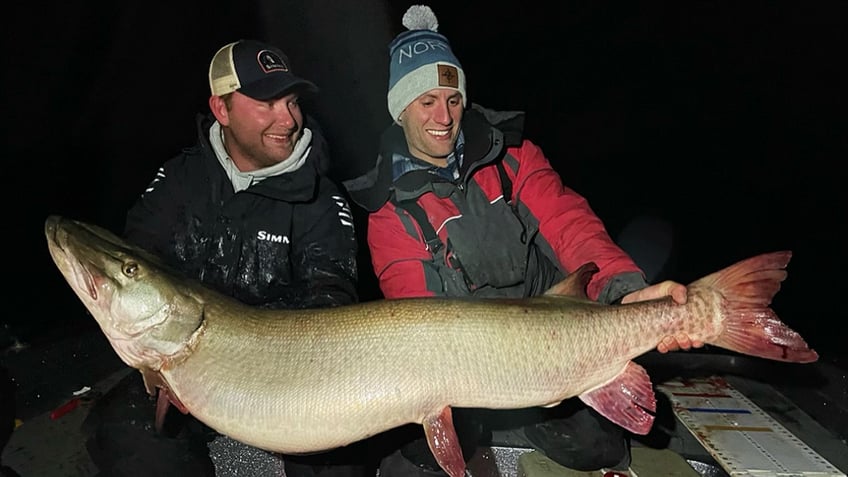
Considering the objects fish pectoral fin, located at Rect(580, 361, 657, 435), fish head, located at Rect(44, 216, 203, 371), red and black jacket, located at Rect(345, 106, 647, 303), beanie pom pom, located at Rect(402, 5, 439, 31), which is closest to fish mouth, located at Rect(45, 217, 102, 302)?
fish head, located at Rect(44, 216, 203, 371)

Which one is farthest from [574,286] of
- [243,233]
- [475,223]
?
[243,233]

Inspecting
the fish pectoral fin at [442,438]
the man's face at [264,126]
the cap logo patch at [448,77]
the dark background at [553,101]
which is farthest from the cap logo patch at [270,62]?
the dark background at [553,101]

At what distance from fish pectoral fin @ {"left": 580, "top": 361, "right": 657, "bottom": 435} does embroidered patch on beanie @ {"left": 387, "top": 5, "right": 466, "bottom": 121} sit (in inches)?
56.9

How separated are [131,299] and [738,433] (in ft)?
9.00

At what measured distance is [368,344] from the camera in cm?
198

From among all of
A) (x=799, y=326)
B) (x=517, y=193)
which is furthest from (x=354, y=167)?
(x=517, y=193)

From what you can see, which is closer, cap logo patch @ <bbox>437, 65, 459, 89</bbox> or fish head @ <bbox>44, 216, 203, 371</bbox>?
fish head @ <bbox>44, 216, 203, 371</bbox>

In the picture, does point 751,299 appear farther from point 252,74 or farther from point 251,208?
point 252,74

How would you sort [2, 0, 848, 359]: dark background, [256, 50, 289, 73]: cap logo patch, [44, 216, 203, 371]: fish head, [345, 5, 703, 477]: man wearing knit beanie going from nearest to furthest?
1. [44, 216, 203, 371]: fish head
2. [345, 5, 703, 477]: man wearing knit beanie
3. [256, 50, 289, 73]: cap logo patch
4. [2, 0, 848, 359]: dark background

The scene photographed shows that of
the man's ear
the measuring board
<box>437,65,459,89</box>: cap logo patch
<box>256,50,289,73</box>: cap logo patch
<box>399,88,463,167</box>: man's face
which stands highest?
<box>256,50,289,73</box>: cap logo patch

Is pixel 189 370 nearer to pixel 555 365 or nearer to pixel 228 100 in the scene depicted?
pixel 555 365

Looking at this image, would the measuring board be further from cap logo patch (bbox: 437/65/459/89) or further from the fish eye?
the fish eye

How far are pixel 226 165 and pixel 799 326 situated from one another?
6.55 meters

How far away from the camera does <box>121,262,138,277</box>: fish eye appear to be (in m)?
1.97
